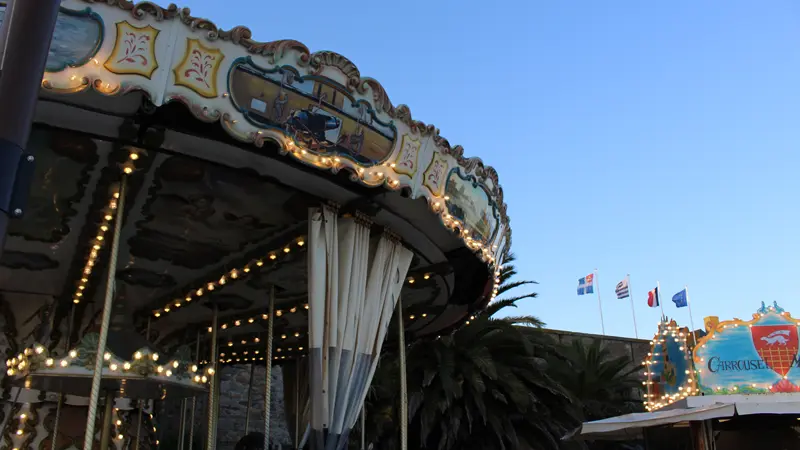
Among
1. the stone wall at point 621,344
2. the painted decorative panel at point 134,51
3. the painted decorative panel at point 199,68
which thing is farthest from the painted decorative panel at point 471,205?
the stone wall at point 621,344

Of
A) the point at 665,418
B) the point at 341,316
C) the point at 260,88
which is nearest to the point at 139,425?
the point at 341,316

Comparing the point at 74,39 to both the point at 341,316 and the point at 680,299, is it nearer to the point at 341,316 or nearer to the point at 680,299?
the point at 341,316

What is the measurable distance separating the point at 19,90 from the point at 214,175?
17.2ft

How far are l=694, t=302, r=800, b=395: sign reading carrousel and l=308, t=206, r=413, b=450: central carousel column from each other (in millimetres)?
6649

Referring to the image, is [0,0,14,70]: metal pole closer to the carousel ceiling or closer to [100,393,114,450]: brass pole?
the carousel ceiling

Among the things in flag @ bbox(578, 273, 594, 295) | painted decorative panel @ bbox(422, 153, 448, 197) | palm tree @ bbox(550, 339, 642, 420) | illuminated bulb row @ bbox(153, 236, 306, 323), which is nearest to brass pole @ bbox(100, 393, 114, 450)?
illuminated bulb row @ bbox(153, 236, 306, 323)

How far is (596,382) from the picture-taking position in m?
21.4

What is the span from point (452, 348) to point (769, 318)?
8813 millimetres

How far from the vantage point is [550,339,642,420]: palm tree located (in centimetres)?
2089

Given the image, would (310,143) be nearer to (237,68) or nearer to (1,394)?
(237,68)

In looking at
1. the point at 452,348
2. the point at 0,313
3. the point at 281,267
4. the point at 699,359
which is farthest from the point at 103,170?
the point at 452,348

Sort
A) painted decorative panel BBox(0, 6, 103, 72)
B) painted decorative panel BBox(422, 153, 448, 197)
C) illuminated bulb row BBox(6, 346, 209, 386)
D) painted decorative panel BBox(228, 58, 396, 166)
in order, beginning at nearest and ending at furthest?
1. painted decorative panel BBox(0, 6, 103, 72)
2. painted decorative panel BBox(228, 58, 396, 166)
3. painted decorative panel BBox(422, 153, 448, 197)
4. illuminated bulb row BBox(6, 346, 209, 386)

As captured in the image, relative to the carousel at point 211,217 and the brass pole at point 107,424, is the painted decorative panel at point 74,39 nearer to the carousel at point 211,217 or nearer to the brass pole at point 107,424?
the carousel at point 211,217

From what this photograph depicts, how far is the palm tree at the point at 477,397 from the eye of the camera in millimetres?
17828
